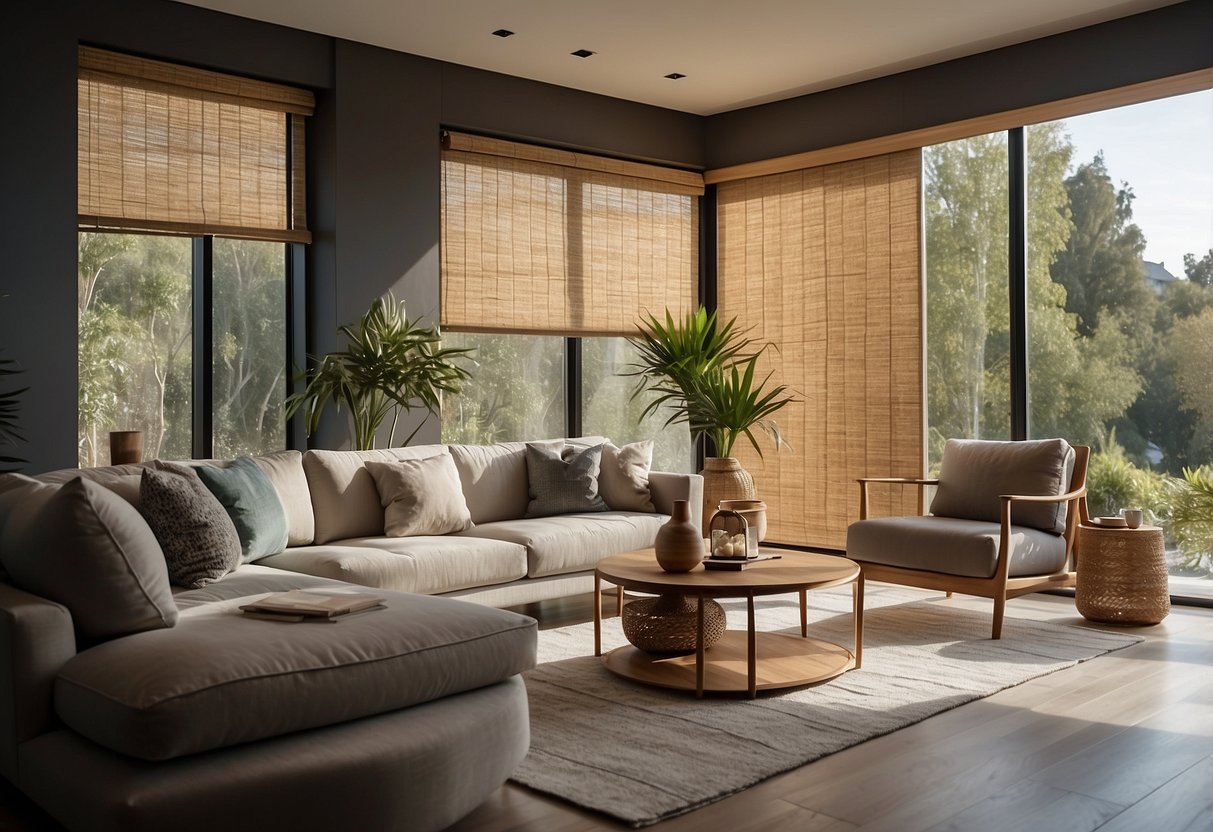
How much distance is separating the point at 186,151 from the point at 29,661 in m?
3.76

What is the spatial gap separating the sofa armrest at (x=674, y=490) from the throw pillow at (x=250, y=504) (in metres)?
2.12

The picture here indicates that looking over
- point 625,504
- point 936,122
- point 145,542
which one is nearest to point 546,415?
point 625,504

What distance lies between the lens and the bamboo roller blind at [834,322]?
6.81m

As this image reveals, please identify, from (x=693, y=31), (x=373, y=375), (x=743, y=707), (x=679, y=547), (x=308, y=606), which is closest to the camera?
(x=308, y=606)

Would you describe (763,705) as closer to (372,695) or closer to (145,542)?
(372,695)

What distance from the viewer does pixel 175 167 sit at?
5609 mm

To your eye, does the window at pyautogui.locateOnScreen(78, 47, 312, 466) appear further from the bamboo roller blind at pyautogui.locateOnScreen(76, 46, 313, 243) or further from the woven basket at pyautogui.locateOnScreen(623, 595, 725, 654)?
the woven basket at pyautogui.locateOnScreen(623, 595, 725, 654)

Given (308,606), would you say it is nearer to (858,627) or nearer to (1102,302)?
(858,627)

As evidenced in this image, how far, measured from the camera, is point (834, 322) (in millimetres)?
7180

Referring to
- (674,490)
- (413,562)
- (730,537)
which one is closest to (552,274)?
(674,490)

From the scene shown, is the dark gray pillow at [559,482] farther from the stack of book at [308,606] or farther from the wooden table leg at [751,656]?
the stack of book at [308,606]

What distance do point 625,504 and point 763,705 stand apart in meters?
2.16

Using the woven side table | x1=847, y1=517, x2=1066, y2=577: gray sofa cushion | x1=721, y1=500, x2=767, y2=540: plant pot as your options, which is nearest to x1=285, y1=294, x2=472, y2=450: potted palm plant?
x1=721, y1=500, x2=767, y2=540: plant pot

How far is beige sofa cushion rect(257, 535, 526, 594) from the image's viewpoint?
14.1ft
